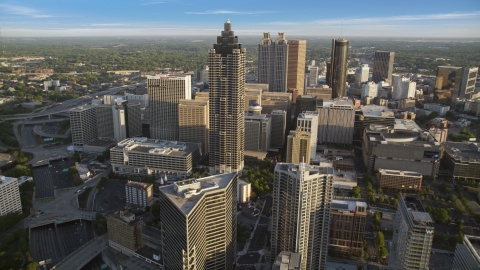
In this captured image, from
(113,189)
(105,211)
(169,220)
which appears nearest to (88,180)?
(113,189)


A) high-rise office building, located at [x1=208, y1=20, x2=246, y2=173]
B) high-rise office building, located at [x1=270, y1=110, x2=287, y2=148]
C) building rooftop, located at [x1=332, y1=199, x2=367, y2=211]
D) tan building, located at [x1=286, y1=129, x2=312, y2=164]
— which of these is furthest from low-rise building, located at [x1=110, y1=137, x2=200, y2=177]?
building rooftop, located at [x1=332, y1=199, x2=367, y2=211]

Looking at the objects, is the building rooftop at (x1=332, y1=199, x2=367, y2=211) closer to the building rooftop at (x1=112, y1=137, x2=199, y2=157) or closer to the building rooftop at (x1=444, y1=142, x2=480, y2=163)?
the building rooftop at (x1=112, y1=137, x2=199, y2=157)

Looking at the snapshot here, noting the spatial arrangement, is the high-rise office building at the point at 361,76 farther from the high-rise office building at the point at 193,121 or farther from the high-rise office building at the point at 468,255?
the high-rise office building at the point at 468,255

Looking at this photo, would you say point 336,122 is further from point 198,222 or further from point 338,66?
point 198,222

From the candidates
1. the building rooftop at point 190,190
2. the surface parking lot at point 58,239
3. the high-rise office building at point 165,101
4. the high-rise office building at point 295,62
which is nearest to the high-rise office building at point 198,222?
the building rooftop at point 190,190

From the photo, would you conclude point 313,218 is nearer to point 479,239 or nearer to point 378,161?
point 479,239

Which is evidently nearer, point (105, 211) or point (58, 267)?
point (58, 267)

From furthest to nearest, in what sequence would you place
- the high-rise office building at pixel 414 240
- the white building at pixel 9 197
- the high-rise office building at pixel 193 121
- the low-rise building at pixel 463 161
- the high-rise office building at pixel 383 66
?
the high-rise office building at pixel 383 66
the high-rise office building at pixel 193 121
the low-rise building at pixel 463 161
the white building at pixel 9 197
the high-rise office building at pixel 414 240
